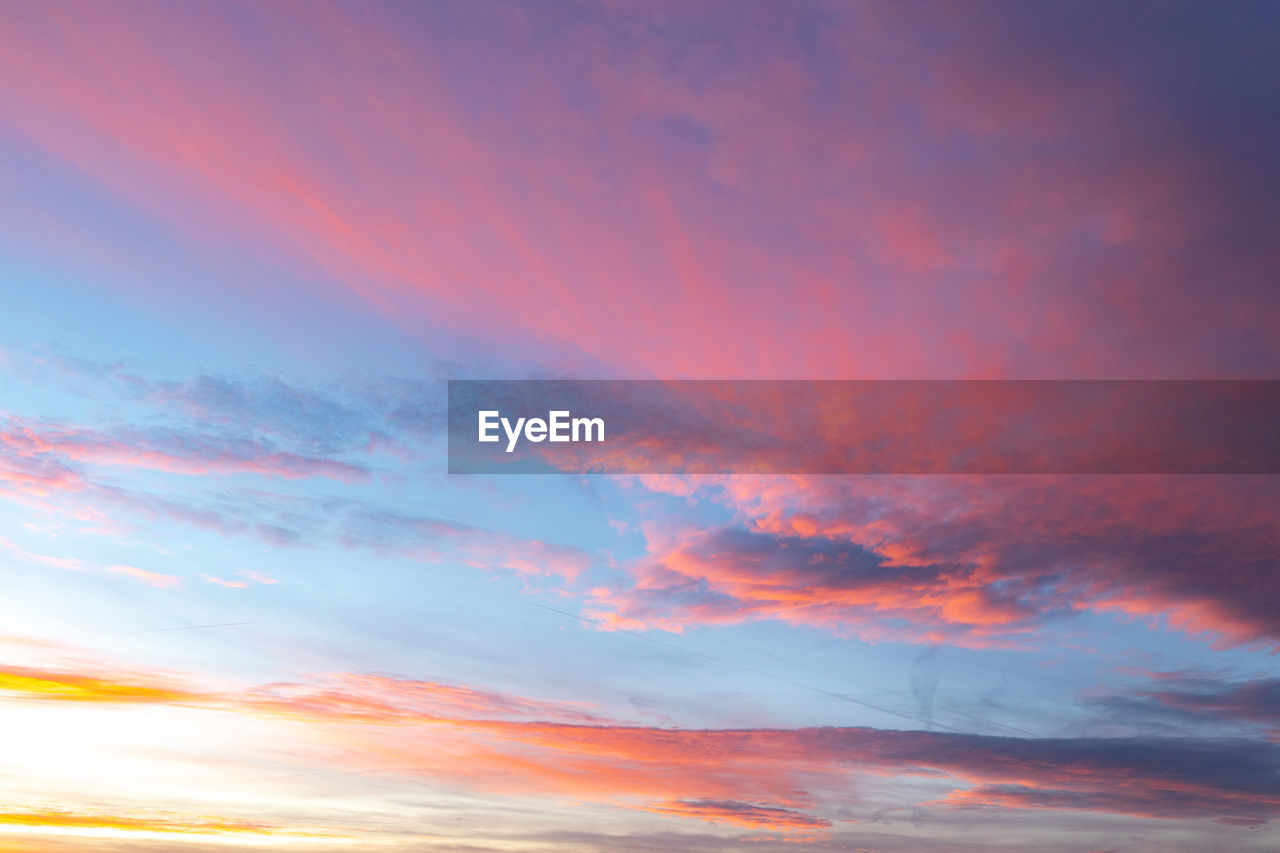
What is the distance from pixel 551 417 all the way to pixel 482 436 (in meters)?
3.23

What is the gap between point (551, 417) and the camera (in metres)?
58.0

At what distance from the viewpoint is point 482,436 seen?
57.9 meters
